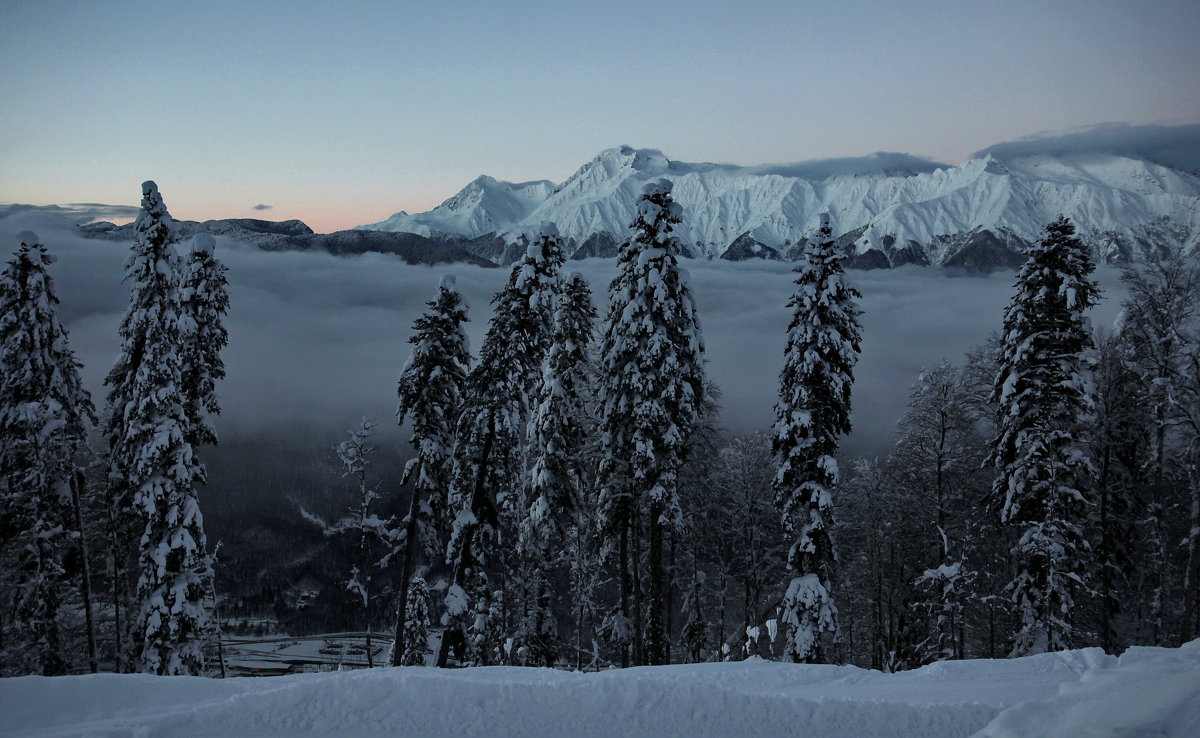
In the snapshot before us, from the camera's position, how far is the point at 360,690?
9711 millimetres

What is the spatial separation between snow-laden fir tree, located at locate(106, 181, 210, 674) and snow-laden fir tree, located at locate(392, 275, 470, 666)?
6115 mm

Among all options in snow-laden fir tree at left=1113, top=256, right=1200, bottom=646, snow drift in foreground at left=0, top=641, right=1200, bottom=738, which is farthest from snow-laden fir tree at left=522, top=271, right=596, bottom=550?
snow-laden fir tree at left=1113, top=256, right=1200, bottom=646

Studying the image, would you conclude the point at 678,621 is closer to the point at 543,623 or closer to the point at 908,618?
the point at 908,618

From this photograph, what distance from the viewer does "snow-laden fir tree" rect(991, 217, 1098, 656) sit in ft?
59.9

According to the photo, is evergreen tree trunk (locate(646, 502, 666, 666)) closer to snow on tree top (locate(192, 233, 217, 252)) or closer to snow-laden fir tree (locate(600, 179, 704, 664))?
snow-laden fir tree (locate(600, 179, 704, 664))

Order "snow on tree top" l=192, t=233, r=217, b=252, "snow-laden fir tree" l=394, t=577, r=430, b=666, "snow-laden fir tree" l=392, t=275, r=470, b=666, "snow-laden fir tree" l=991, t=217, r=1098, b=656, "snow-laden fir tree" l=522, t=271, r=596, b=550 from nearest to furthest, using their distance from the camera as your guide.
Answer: "snow-laden fir tree" l=991, t=217, r=1098, b=656 → "snow-laden fir tree" l=392, t=275, r=470, b=666 → "snow-laden fir tree" l=522, t=271, r=596, b=550 → "snow on tree top" l=192, t=233, r=217, b=252 → "snow-laden fir tree" l=394, t=577, r=430, b=666

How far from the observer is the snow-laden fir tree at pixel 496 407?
19641 mm

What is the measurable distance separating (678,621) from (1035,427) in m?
38.6

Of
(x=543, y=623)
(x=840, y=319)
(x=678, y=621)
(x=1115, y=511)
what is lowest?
(x=678, y=621)

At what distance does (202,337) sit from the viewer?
21312mm

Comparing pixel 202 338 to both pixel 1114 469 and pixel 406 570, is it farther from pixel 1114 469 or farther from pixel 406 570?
pixel 1114 469

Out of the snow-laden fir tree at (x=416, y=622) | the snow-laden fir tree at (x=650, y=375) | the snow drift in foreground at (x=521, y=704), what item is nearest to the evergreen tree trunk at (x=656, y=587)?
the snow-laden fir tree at (x=650, y=375)

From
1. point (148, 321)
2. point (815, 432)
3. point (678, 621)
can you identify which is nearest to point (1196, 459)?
point (815, 432)

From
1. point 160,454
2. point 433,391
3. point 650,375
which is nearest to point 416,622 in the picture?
point 160,454
